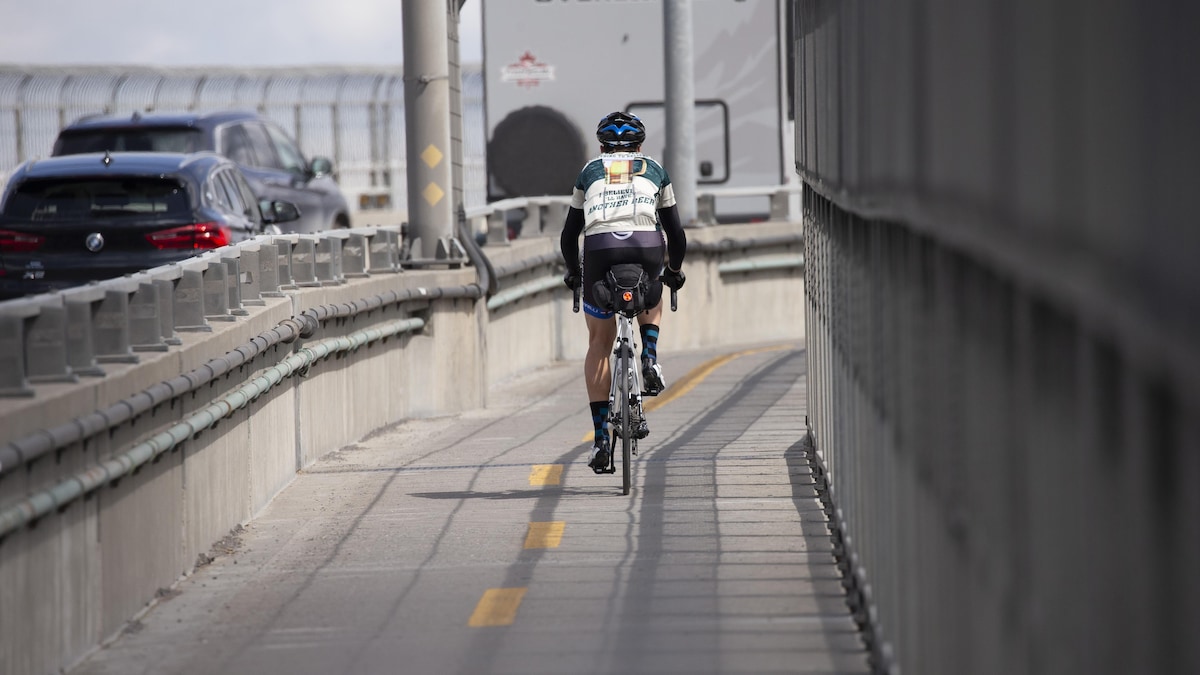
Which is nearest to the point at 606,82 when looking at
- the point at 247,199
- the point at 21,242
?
the point at 247,199

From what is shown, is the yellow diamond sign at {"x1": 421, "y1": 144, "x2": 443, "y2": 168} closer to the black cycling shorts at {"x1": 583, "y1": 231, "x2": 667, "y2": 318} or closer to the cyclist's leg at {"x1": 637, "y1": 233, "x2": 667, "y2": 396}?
the cyclist's leg at {"x1": 637, "y1": 233, "x2": 667, "y2": 396}

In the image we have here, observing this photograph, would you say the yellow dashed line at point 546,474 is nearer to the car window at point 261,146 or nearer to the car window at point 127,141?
the car window at point 127,141

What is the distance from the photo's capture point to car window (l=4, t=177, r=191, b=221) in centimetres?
1559

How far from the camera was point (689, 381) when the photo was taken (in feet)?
58.6

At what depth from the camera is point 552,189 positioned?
23750 millimetres

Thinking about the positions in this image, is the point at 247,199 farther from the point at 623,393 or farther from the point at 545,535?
the point at 545,535

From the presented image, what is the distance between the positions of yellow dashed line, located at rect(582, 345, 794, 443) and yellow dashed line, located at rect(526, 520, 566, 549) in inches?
138

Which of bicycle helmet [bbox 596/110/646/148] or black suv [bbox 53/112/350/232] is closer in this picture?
bicycle helmet [bbox 596/110/646/148]

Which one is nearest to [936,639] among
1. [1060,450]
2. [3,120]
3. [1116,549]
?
[1060,450]

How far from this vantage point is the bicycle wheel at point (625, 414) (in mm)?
10038

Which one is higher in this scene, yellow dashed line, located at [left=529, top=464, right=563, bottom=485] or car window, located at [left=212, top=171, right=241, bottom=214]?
car window, located at [left=212, top=171, right=241, bottom=214]

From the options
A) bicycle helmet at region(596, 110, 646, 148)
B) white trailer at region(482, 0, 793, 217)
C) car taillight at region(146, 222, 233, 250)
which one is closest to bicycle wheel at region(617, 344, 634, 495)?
bicycle helmet at region(596, 110, 646, 148)

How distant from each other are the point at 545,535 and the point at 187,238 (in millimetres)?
7336

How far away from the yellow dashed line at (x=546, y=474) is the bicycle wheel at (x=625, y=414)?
44 cm
